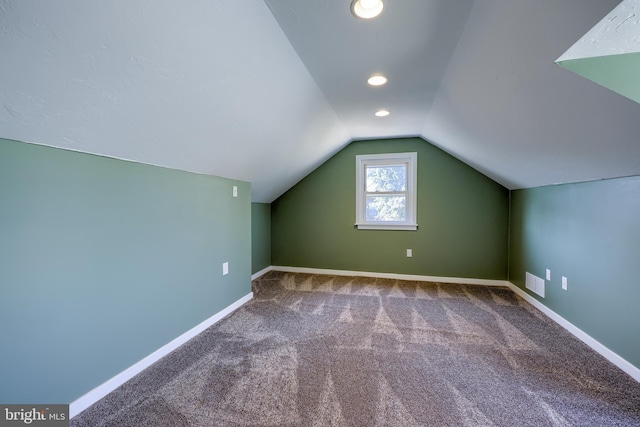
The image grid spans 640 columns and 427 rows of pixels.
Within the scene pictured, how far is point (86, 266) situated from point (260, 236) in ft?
8.98

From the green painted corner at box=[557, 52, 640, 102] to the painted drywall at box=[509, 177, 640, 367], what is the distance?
2.83 feet

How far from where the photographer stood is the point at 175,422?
4.45 feet

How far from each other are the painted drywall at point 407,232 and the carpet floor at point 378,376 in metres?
1.10

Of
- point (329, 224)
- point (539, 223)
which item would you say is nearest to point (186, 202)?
point (329, 224)

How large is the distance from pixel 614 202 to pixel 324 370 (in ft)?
7.65

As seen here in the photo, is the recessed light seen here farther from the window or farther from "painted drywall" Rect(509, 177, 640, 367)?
the window

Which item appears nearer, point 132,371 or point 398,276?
point 132,371

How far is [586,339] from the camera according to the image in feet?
6.91

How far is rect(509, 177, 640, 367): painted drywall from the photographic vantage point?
174 centimetres

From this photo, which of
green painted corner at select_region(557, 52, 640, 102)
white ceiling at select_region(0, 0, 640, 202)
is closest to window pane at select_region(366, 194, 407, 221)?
white ceiling at select_region(0, 0, 640, 202)

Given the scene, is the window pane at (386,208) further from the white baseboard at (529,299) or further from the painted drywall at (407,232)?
the white baseboard at (529,299)

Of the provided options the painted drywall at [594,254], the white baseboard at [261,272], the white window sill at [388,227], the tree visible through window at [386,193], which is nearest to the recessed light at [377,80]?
the painted drywall at [594,254]

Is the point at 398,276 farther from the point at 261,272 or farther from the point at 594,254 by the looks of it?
the point at 594,254

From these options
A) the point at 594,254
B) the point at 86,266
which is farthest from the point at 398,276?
the point at 86,266
